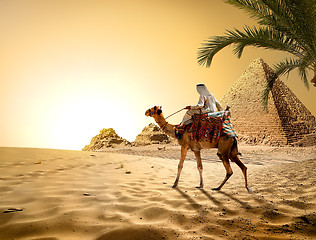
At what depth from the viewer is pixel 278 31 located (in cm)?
673

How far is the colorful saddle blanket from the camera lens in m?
3.51

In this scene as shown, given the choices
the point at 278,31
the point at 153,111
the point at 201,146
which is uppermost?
the point at 278,31

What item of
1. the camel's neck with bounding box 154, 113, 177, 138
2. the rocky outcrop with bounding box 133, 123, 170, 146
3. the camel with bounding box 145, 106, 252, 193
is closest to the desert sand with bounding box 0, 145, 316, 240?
the camel with bounding box 145, 106, 252, 193

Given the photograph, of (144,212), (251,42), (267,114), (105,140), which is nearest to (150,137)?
(105,140)

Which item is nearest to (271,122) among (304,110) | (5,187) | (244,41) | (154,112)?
(304,110)

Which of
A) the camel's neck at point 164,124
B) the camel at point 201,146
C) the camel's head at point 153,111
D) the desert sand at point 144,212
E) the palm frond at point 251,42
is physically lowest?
the desert sand at point 144,212

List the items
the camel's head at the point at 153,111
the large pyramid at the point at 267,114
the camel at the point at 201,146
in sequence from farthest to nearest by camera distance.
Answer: the large pyramid at the point at 267,114
the camel's head at the point at 153,111
the camel at the point at 201,146

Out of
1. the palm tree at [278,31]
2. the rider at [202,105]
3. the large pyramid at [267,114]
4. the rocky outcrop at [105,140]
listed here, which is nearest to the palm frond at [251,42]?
the palm tree at [278,31]

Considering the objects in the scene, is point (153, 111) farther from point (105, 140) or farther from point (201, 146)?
point (105, 140)

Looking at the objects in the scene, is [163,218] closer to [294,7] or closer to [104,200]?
[104,200]

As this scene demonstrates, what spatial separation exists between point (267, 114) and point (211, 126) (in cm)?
3574

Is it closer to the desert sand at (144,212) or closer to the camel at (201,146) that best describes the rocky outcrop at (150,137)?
the camel at (201,146)

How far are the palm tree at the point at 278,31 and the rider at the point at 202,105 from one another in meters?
3.46

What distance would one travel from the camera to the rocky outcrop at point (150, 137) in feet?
111
